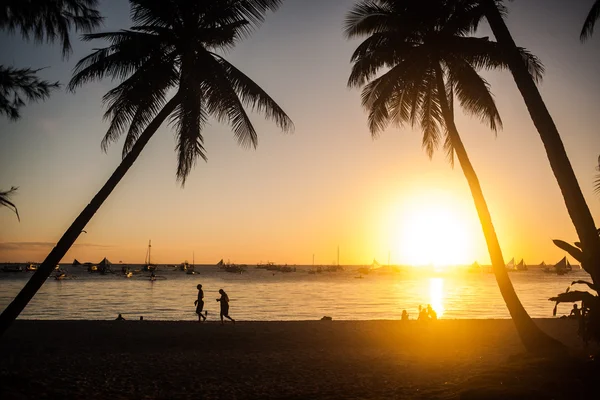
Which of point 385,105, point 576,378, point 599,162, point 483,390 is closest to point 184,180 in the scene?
point 385,105

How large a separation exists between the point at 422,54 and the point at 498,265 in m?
7.98

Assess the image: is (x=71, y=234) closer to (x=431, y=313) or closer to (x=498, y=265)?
(x=498, y=265)

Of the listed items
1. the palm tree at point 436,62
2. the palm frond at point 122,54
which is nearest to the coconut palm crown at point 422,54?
the palm tree at point 436,62

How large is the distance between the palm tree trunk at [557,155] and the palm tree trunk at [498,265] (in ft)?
16.0

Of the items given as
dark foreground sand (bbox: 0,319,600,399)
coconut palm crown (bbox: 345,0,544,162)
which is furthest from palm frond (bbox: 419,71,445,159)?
dark foreground sand (bbox: 0,319,600,399)

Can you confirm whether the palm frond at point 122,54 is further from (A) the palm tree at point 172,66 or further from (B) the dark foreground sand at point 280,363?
(B) the dark foreground sand at point 280,363

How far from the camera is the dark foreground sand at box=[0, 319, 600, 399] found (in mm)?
10008

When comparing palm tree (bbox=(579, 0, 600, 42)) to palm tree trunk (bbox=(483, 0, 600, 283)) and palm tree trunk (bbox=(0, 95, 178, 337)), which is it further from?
palm tree trunk (bbox=(0, 95, 178, 337))

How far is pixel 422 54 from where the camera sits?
17078 mm

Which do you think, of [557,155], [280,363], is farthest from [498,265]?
[280,363]

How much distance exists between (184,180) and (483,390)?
1153 cm

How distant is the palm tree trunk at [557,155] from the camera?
9477 mm

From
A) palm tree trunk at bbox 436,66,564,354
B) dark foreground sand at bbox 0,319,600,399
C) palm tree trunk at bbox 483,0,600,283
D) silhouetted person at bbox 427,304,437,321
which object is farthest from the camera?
silhouetted person at bbox 427,304,437,321

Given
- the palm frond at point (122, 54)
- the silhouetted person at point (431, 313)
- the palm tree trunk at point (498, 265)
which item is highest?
the palm frond at point (122, 54)
